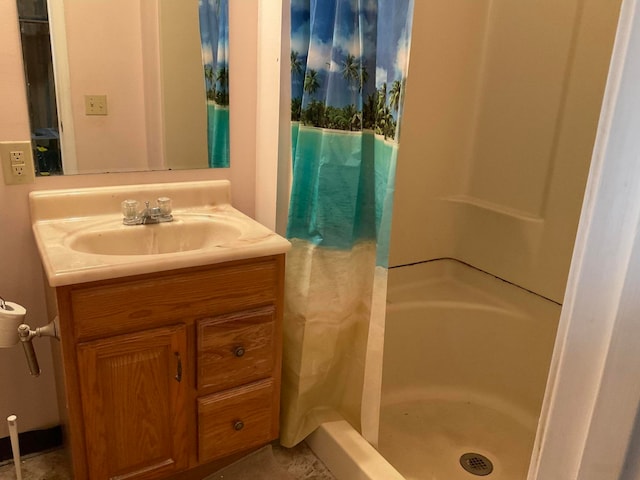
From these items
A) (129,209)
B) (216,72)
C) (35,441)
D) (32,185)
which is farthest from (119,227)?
(35,441)

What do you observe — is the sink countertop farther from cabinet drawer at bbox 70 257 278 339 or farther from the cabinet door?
the cabinet door

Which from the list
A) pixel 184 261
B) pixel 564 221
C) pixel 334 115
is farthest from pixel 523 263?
pixel 184 261

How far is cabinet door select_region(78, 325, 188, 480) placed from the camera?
1.25 m

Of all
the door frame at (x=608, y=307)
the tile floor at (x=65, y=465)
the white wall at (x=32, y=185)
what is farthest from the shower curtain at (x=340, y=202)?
the door frame at (x=608, y=307)

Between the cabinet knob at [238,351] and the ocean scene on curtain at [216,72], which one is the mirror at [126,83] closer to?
the ocean scene on curtain at [216,72]

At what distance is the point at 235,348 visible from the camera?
1436mm

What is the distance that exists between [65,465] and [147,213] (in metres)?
0.86

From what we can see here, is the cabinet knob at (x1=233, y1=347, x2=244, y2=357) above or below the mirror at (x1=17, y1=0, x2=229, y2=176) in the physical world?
below

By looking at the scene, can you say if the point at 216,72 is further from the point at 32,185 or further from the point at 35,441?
the point at 35,441

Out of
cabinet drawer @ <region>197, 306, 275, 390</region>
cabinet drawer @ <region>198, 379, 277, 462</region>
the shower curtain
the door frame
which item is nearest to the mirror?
the shower curtain

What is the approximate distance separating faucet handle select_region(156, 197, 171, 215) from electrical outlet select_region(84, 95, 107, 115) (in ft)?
0.99

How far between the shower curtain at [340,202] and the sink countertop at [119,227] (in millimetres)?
Answer: 175

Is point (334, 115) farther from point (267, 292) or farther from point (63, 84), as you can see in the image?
point (63, 84)

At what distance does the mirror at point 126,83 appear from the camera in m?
1.41
